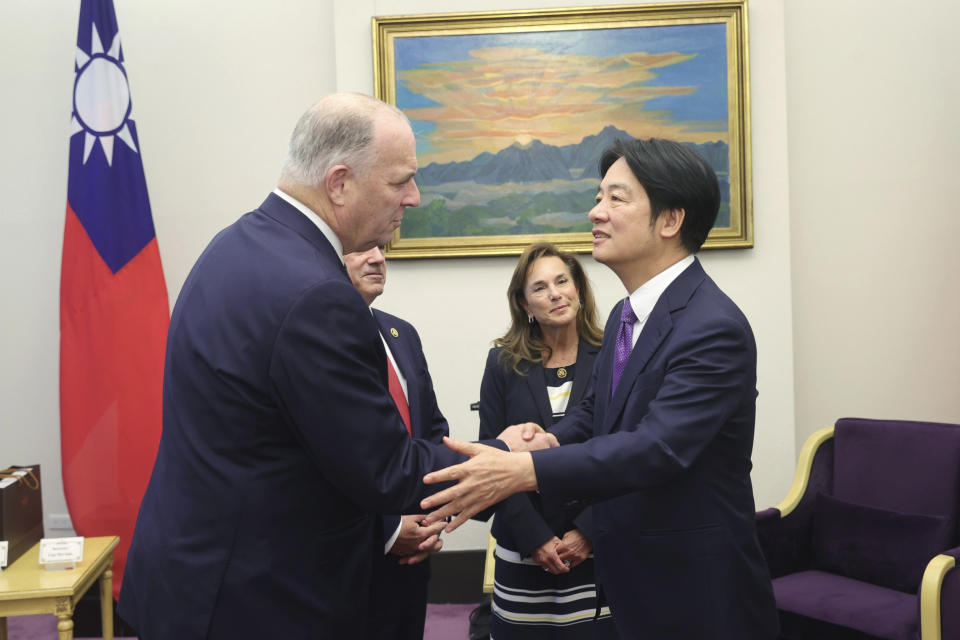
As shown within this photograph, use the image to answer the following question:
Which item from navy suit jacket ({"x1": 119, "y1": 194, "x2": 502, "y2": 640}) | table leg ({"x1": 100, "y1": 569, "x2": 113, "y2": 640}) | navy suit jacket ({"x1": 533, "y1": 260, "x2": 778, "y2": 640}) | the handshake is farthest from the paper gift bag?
navy suit jacket ({"x1": 533, "y1": 260, "x2": 778, "y2": 640})

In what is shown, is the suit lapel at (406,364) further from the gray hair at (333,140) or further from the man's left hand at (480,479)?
the gray hair at (333,140)

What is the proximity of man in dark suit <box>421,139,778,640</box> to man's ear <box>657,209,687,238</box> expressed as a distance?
120 millimetres

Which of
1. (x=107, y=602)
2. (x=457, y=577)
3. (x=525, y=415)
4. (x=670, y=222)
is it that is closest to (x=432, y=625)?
(x=457, y=577)

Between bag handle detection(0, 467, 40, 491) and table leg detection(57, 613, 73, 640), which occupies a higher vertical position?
bag handle detection(0, 467, 40, 491)

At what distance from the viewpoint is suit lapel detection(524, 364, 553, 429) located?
2.86 m

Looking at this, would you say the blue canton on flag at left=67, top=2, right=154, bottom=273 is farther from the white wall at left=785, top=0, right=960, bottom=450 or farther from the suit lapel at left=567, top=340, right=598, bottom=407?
the white wall at left=785, top=0, right=960, bottom=450

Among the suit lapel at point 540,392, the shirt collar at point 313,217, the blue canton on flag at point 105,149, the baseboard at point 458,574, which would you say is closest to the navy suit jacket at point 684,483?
the shirt collar at point 313,217

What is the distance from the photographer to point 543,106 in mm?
4074

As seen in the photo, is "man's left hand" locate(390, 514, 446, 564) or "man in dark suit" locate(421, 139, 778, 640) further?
"man's left hand" locate(390, 514, 446, 564)

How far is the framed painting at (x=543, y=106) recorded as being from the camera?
13.2 feet

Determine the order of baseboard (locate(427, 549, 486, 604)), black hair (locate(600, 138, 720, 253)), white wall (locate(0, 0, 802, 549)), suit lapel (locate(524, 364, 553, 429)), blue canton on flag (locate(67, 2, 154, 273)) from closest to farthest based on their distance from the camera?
black hair (locate(600, 138, 720, 253)), suit lapel (locate(524, 364, 553, 429)), blue canton on flag (locate(67, 2, 154, 273)), baseboard (locate(427, 549, 486, 604)), white wall (locate(0, 0, 802, 549))

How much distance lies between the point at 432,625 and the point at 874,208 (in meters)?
3.06

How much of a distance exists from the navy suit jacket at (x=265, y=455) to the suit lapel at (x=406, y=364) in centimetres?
79

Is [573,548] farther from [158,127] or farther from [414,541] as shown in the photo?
[158,127]
